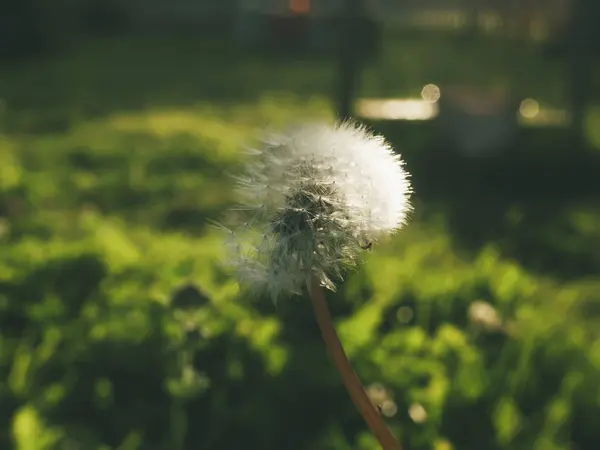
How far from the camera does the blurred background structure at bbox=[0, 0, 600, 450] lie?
2781mm

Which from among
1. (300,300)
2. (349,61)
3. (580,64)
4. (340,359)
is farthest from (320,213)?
(580,64)

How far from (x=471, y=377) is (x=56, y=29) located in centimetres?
1352

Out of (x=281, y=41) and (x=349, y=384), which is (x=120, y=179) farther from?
(x=281, y=41)

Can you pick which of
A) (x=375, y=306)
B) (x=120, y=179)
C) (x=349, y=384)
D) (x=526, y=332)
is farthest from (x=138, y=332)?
(x=120, y=179)

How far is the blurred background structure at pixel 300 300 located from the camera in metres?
2.78

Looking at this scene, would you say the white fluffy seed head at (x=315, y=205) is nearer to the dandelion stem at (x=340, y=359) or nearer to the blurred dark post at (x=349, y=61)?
the dandelion stem at (x=340, y=359)

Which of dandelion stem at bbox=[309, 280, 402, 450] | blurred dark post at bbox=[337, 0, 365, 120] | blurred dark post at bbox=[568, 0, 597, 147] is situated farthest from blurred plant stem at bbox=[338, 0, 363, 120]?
dandelion stem at bbox=[309, 280, 402, 450]

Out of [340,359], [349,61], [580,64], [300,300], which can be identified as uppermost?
[340,359]

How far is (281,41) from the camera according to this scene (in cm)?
1611

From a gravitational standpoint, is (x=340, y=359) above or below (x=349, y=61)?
above

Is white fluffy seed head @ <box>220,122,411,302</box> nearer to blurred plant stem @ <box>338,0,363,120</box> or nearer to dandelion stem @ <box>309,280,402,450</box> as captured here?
dandelion stem @ <box>309,280,402,450</box>

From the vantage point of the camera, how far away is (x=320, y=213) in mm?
1407

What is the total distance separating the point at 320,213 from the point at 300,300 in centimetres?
187

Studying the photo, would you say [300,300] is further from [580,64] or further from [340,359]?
[580,64]
